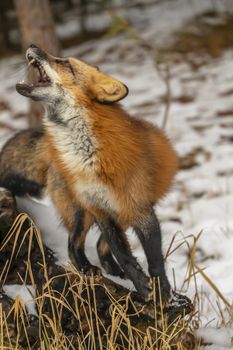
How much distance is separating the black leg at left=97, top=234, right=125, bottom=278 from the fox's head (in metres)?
1.16

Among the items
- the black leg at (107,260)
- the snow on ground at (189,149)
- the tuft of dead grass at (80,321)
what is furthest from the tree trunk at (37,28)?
the tuft of dead grass at (80,321)

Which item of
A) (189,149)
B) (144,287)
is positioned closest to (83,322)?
(144,287)

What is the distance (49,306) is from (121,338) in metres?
0.52

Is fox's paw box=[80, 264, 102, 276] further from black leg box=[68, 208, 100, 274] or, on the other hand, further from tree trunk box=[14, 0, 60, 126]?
tree trunk box=[14, 0, 60, 126]

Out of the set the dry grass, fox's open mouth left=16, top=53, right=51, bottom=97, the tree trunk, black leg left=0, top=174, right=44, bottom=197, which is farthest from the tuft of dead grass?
the tree trunk

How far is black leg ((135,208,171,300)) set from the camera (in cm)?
398

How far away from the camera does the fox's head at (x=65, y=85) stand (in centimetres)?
380

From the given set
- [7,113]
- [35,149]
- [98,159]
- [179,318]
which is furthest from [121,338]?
[7,113]

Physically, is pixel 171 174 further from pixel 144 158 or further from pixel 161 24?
pixel 161 24

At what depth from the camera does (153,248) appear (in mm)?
3984

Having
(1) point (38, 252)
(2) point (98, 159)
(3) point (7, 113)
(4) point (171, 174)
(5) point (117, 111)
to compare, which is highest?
(5) point (117, 111)

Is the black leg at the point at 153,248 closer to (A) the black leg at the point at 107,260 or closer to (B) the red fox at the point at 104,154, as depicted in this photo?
(B) the red fox at the point at 104,154

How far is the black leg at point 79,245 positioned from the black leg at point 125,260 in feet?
1.07

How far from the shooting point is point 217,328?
4121mm
